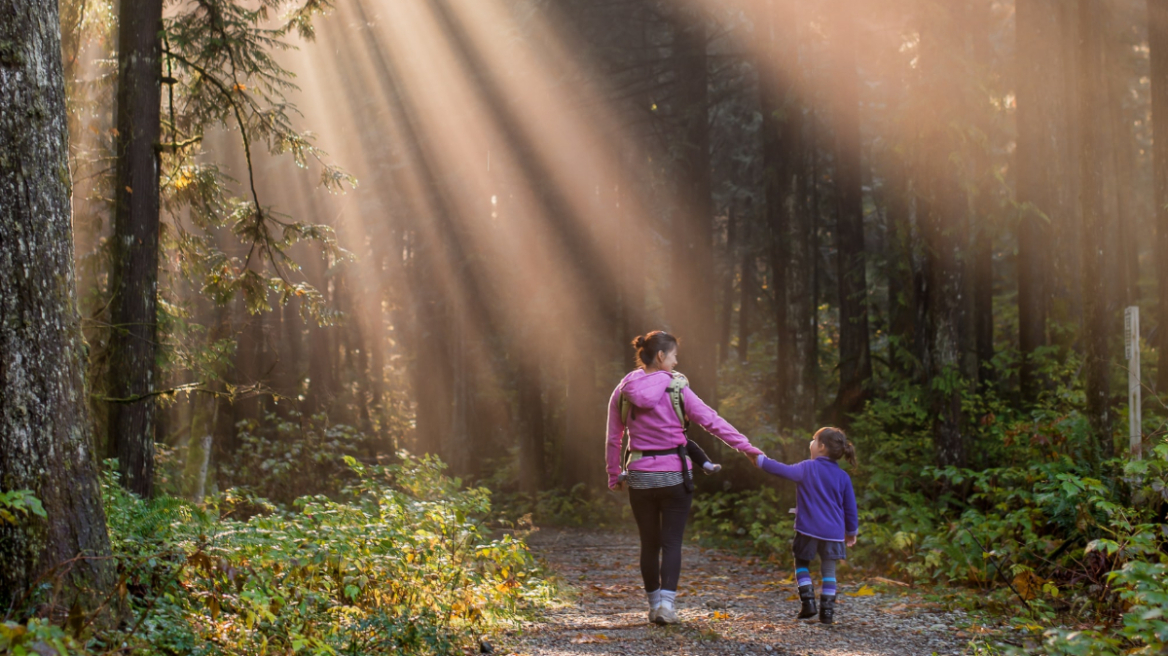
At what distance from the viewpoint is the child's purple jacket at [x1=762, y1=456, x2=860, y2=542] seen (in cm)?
693

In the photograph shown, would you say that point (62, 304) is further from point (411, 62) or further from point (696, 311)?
point (411, 62)

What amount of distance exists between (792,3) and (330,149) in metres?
11.5

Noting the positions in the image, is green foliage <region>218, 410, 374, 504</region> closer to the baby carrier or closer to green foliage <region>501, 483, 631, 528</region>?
green foliage <region>501, 483, 631, 528</region>

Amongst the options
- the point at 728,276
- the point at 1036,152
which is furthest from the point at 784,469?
the point at 728,276

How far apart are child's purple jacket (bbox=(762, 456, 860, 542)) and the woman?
632 mm

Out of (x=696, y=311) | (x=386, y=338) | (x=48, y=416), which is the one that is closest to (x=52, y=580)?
(x=48, y=416)

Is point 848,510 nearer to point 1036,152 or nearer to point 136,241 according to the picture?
point 136,241

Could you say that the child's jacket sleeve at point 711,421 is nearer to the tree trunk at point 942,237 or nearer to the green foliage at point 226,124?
the tree trunk at point 942,237

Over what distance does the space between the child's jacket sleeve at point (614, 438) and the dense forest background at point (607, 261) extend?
3.66 feet

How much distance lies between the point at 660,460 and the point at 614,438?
20.4 inches

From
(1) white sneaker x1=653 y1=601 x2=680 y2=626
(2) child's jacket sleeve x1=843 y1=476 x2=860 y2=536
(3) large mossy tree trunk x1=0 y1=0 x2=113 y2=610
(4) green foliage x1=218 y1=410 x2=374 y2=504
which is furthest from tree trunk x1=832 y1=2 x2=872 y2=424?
(3) large mossy tree trunk x1=0 y1=0 x2=113 y2=610

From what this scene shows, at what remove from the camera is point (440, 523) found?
698 centimetres

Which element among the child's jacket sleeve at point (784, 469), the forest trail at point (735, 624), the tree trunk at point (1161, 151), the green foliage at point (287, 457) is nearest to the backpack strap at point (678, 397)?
the child's jacket sleeve at point (784, 469)

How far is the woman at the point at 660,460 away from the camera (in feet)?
22.0
